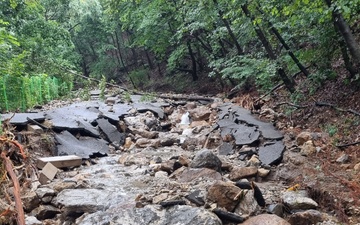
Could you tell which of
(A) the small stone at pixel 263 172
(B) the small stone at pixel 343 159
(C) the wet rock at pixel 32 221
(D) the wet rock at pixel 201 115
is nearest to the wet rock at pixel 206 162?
(A) the small stone at pixel 263 172

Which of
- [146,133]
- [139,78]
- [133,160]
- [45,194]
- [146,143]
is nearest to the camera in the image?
[45,194]

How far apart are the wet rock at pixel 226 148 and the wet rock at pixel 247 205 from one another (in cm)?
270

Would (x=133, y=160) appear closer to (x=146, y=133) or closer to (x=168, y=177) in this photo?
(x=168, y=177)

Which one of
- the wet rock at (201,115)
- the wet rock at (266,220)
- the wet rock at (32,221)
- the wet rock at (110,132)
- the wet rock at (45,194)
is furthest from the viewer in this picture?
the wet rock at (201,115)

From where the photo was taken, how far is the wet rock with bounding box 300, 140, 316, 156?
17.3 ft

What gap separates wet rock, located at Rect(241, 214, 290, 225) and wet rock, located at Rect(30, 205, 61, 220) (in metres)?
2.14

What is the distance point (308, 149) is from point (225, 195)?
2.29 meters

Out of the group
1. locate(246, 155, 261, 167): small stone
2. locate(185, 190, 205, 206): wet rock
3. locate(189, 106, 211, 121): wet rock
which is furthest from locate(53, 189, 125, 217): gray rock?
locate(189, 106, 211, 121): wet rock

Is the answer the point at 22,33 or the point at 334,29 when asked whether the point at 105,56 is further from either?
the point at 334,29

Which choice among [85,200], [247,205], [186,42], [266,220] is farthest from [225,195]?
[186,42]

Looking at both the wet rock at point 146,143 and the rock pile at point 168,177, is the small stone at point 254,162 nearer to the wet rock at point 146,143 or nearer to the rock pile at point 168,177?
the rock pile at point 168,177

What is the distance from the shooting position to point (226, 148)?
6645 mm

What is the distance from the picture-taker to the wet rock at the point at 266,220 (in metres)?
3.20

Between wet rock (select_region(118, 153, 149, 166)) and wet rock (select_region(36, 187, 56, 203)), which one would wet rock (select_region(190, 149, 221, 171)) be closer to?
wet rock (select_region(118, 153, 149, 166))
